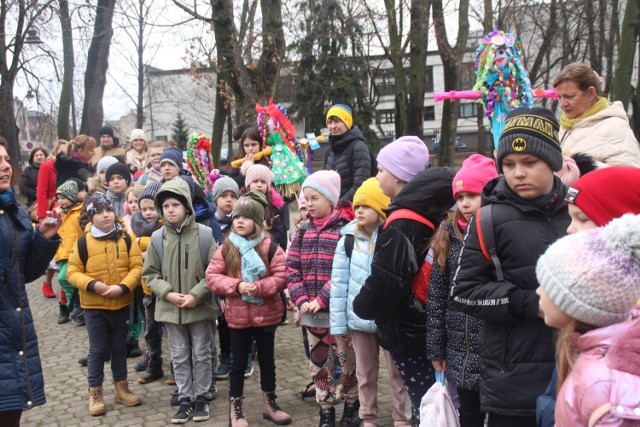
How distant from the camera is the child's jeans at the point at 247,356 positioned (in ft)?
15.5

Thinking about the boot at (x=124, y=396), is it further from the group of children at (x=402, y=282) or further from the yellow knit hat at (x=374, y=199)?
the yellow knit hat at (x=374, y=199)

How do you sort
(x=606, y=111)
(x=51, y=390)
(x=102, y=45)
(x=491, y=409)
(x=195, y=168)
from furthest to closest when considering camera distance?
(x=102, y=45), (x=195, y=168), (x=51, y=390), (x=606, y=111), (x=491, y=409)

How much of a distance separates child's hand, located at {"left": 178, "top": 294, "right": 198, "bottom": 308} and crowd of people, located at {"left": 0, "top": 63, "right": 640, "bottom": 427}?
16 millimetres

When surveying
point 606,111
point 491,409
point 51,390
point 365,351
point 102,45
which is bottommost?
point 51,390

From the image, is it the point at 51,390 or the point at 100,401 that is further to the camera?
the point at 51,390

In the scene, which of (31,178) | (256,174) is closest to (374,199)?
(256,174)

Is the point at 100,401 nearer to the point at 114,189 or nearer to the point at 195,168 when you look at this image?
the point at 114,189

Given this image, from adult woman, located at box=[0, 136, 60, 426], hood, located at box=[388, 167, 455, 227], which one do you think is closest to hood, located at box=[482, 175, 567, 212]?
hood, located at box=[388, 167, 455, 227]

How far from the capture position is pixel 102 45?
19.1 m

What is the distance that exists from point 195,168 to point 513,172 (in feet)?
19.1

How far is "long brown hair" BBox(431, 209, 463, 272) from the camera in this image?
3.32 metres

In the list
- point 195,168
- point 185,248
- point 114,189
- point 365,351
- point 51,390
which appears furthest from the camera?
point 195,168

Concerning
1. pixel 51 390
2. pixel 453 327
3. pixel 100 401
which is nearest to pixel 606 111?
pixel 453 327

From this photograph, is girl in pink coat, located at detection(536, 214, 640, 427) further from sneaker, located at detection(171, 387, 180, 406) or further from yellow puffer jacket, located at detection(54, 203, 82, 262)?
yellow puffer jacket, located at detection(54, 203, 82, 262)
